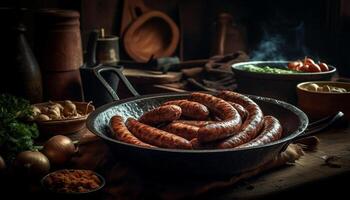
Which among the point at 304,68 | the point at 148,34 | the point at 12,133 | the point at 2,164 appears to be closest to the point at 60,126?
the point at 12,133

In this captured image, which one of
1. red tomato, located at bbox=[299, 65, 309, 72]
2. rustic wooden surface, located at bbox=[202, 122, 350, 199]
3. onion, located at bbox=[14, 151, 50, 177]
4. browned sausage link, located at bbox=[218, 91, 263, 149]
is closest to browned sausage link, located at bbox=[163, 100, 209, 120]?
browned sausage link, located at bbox=[218, 91, 263, 149]

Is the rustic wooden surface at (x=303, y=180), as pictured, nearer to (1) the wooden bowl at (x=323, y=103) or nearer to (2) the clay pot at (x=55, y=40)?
(1) the wooden bowl at (x=323, y=103)

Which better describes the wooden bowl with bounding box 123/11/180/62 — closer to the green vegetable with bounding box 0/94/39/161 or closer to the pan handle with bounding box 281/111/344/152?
the green vegetable with bounding box 0/94/39/161

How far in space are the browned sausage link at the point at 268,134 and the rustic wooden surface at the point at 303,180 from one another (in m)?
0.16

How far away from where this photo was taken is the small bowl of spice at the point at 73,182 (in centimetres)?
155

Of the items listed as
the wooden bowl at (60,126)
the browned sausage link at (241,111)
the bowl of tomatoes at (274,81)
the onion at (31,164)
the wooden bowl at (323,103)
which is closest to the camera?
the onion at (31,164)

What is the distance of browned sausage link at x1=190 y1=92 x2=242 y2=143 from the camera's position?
1.60m

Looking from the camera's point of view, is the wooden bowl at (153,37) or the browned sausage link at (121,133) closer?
the browned sausage link at (121,133)

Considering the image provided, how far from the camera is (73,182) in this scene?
5.25ft

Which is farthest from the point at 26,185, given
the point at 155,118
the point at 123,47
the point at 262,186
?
the point at 123,47

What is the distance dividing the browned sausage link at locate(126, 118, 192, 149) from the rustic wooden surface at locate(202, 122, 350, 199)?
213 mm

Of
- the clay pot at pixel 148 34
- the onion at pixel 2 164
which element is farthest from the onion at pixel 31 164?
the clay pot at pixel 148 34

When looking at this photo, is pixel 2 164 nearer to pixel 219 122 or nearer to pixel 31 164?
pixel 31 164

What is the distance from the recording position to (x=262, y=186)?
1.71m
